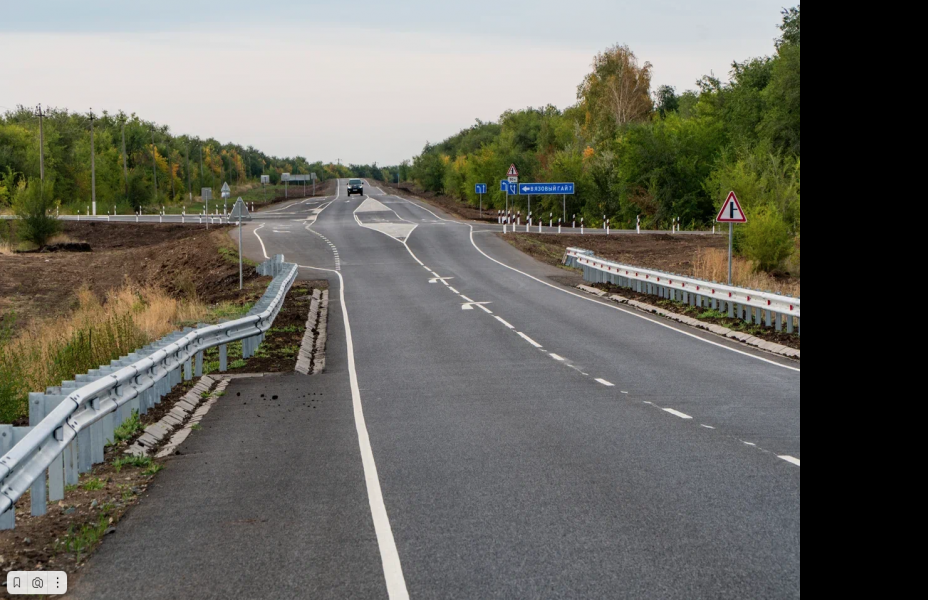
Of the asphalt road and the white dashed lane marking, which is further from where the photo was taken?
the white dashed lane marking

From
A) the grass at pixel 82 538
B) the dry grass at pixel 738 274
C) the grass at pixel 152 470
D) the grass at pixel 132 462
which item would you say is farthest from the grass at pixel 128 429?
the dry grass at pixel 738 274

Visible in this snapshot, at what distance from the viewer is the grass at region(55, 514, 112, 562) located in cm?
591

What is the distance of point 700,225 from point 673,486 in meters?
59.5

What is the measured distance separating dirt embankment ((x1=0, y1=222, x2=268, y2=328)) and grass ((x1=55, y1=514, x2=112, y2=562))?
72.6 ft

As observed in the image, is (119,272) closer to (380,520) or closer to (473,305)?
(473,305)

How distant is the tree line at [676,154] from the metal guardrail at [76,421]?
2682 centimetres

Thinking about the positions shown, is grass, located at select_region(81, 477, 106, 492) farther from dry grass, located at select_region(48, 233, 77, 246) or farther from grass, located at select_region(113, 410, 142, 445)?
dry grass, located at select_region(48, 233, 77, 246)

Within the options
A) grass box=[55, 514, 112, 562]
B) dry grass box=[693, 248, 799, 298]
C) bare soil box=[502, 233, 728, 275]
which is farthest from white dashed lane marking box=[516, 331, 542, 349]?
bare soil box=[502, 233, 728, 275]

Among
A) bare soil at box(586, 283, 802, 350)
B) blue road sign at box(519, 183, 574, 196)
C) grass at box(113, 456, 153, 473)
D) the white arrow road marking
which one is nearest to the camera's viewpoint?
grass at box(113, 456, 153, 473)

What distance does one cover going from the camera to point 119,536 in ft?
20.6

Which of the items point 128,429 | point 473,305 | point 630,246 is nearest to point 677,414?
point 128,429
